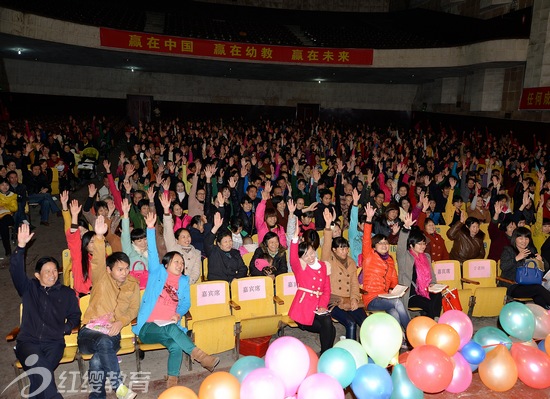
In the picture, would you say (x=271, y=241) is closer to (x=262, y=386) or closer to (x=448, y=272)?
(x=448, y=272)

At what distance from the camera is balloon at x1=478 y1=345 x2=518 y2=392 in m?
3.74

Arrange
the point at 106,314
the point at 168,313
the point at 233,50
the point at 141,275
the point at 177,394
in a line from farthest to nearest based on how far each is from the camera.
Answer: the point at 233,50 → the point at 141,275 → the point at 168,313 → the point at 106,314 → the point at 177,394

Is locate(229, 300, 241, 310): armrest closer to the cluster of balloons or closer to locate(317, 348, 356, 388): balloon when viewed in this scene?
the cluster of balloons

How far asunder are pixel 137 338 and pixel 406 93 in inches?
992

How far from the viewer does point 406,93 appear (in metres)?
26.3

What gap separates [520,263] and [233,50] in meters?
14.7

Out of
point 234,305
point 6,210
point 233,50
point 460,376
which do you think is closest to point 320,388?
point 460,376

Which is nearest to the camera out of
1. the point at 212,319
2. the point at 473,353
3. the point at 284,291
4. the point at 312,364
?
the point at 312,364

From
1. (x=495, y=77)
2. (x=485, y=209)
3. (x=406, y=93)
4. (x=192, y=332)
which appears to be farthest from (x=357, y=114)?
(x=192, y=332)

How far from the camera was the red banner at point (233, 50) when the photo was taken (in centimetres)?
1622

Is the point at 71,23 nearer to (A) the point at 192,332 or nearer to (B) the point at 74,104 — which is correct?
(B) the point at 74,104

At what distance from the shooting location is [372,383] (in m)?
3.43

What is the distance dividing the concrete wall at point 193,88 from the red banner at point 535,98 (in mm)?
10900

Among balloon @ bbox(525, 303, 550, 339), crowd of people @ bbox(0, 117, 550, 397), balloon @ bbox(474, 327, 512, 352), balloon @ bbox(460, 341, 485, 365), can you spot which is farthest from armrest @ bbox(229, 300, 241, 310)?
balloon @ bbox(525, 303, 550, 339)
